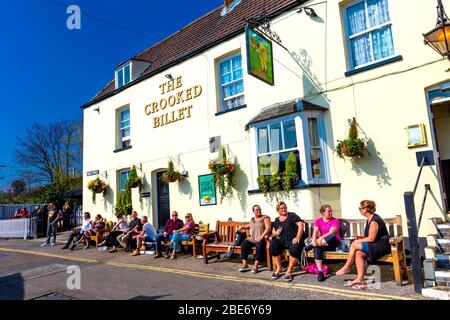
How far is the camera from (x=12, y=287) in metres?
7.41

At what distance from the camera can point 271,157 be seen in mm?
9266

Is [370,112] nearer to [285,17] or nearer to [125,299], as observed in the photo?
[285,17]

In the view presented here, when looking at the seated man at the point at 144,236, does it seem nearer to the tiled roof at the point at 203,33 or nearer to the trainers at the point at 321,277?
the trainers at the point at 321,277

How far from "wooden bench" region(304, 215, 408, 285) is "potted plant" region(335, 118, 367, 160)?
1.44 m

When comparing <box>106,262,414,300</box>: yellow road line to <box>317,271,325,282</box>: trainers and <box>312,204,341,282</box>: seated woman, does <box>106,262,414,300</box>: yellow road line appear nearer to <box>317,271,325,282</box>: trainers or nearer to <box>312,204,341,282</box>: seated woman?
<box>317,271,325,282</box>: trainers

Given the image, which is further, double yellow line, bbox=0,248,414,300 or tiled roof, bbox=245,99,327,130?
tiled roof, bbox=245,99,327,130

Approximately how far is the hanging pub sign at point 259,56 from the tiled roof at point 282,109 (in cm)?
67

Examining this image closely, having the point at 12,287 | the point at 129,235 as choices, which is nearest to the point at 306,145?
the point at 129,235

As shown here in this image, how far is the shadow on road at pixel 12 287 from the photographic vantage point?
6.64 meters

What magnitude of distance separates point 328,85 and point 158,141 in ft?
22.0

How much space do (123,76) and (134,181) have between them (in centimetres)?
508

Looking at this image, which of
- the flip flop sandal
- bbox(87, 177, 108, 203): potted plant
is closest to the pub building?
bbox(87, 177, 108, 203): potted plant

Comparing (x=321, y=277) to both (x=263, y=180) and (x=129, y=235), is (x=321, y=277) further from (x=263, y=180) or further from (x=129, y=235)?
(x=129, y=235)

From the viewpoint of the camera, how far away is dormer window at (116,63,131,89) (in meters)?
15.3
